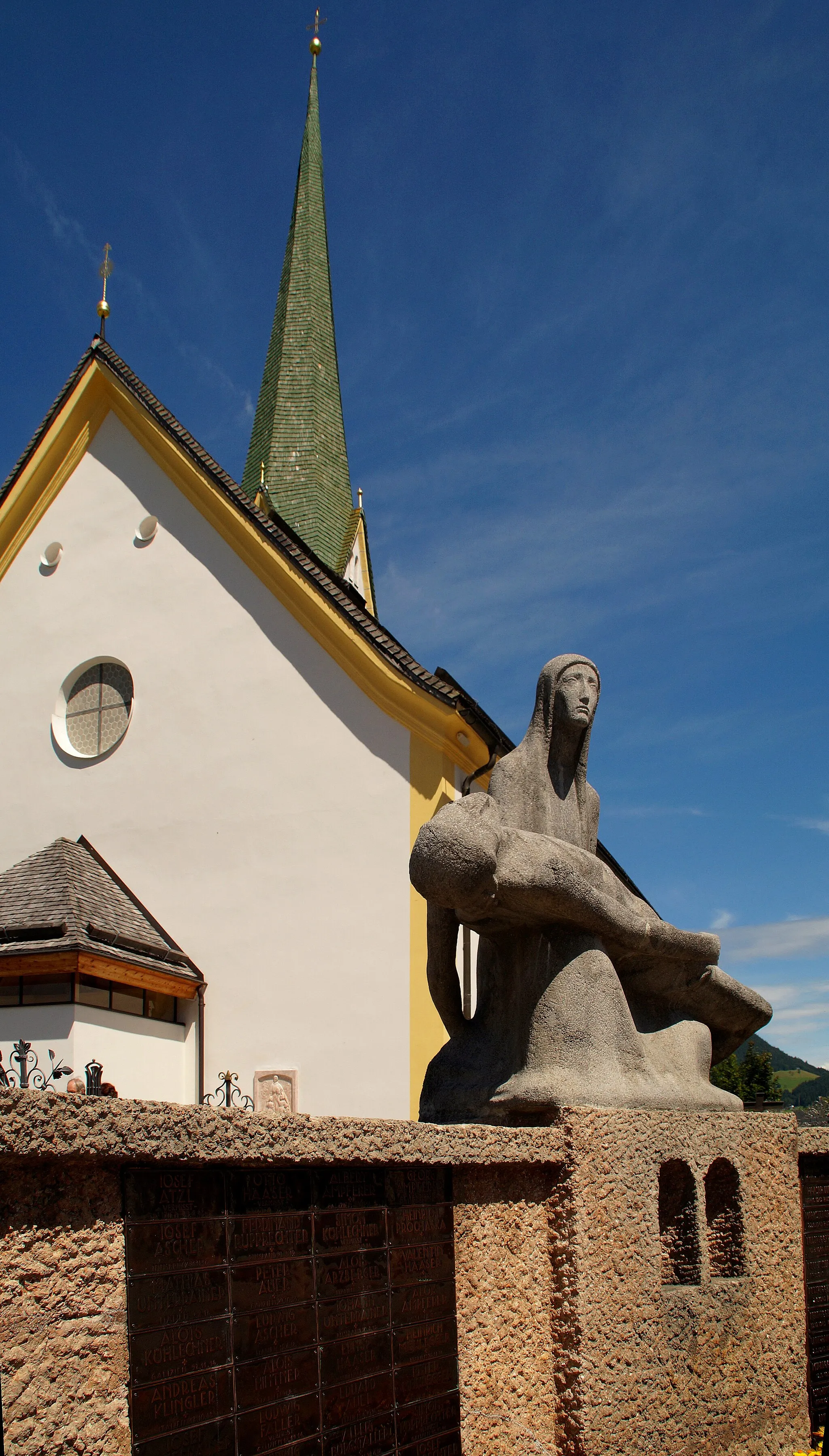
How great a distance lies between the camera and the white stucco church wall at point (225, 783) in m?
11.1

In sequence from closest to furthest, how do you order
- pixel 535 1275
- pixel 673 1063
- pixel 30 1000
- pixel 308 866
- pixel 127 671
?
pixel 535 1275 < pixel 673 1063 < pixel 30 1000 < pixel 308 866 < pixel 127 671

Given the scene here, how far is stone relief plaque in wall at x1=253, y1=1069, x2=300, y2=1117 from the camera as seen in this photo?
11.0 meters

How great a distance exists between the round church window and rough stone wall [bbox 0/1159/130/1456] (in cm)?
1085

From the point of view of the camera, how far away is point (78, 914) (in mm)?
10633

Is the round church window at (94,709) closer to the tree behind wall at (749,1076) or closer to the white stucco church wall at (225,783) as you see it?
the white stucco church wall at (225,783)

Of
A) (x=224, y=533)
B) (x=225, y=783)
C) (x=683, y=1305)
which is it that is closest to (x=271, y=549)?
(x=224, y=533)

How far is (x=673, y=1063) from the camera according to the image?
5.01m

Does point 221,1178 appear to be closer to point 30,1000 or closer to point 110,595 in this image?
point 30,1000

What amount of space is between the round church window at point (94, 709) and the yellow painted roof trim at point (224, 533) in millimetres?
1964

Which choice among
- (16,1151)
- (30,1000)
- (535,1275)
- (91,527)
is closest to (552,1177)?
(535,1275)

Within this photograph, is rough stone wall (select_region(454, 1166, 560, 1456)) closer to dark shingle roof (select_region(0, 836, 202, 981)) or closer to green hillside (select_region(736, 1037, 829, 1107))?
dark shingle roof (select_region(0, 836, 202, 981))

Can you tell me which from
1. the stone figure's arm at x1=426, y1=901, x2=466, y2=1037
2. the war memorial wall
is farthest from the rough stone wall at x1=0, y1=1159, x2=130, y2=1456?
the stone figure's arm at x1=426, y1=901, x2=466, y2=1037

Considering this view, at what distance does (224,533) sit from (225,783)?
284 centimetres

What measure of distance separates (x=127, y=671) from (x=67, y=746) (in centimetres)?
108
